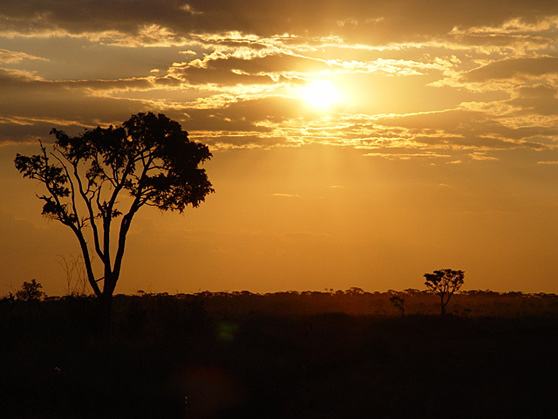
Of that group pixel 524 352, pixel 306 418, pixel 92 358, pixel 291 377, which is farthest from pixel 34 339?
pixel 524 352

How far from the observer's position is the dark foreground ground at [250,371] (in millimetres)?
25125

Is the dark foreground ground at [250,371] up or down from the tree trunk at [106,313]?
down

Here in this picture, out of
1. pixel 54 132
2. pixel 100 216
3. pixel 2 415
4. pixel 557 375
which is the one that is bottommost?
pixel 2 415

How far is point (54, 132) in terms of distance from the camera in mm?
46125

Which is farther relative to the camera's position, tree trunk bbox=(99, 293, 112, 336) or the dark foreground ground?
tree trunk bbox=(99, 293, 112, 336)

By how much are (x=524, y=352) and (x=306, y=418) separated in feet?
48.3

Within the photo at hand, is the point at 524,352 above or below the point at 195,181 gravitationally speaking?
below

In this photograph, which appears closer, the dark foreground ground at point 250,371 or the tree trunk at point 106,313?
the dark foreground ground at point 250,371

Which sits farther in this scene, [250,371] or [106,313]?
[106,313]

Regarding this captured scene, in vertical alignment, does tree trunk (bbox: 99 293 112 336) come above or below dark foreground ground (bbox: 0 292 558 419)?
above

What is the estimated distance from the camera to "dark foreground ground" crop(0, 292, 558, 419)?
2512cm

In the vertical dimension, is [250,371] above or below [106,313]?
below

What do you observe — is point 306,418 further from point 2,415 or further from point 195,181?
point 195,181

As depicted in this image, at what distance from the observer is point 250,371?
2919cm
